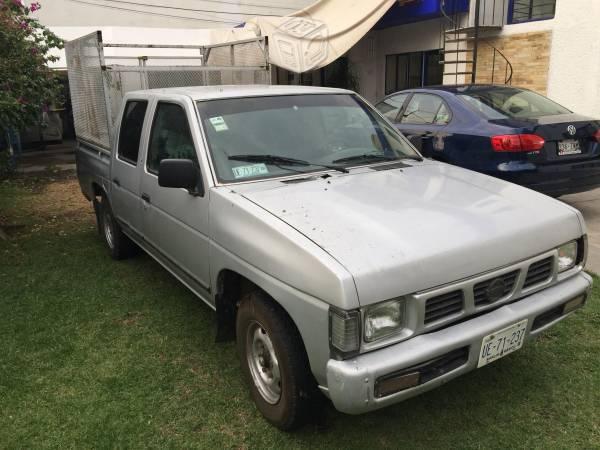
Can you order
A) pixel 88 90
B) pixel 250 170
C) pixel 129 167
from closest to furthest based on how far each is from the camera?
pixel 250 170
pixel 129 167
pixel 88 90

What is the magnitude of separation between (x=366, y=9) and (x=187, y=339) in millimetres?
10169

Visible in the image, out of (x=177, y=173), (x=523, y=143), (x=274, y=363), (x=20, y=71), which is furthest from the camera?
(x=20, y=71)

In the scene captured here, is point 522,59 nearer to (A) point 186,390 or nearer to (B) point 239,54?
(B) point 239,54

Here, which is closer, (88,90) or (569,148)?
(569,148)

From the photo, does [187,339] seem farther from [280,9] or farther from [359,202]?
[280,9]

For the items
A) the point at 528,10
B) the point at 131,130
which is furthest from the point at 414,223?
the point at 528,10

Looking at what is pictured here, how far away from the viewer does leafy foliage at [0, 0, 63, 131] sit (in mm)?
5729

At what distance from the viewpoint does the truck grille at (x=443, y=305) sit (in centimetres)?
239

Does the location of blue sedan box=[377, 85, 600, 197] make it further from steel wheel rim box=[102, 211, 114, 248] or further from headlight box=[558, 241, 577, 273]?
steel wheel rim box=[102, 211, 114, 248]

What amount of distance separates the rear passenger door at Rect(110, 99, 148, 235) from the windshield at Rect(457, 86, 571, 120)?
3.95 metres

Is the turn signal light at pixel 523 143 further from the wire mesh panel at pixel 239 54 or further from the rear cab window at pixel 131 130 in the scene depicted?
the rear cab window at pixel 131 130

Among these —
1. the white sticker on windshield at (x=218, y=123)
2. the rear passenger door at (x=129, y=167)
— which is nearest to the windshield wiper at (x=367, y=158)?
the white sticker on windshield at (x=218, y=123)

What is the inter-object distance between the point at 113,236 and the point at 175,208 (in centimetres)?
219

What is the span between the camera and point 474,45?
→ 11.0 metres
